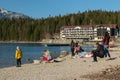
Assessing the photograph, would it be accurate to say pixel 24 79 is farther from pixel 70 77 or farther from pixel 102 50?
pixel 102 50

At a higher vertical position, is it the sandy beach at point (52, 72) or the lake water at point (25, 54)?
the sandy beach at point (52, 72)

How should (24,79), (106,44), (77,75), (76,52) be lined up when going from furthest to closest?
(76,52) < (106,44) < (77,75) < (24,79)

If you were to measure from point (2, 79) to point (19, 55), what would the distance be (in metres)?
11.0

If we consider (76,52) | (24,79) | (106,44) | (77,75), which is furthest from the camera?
(76,52)

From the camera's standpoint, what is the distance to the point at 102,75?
1731 cm

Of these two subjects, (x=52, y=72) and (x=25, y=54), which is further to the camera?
(x=25, y=54)

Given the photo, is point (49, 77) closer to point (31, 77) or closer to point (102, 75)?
point (31, 77)

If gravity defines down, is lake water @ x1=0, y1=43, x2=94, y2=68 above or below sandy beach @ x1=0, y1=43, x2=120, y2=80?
below

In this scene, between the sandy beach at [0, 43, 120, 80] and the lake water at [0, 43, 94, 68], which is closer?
the sandy beach at [0, 43, 120, 80]

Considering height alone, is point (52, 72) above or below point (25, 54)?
above

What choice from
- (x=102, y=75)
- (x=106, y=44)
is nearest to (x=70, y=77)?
(x=102, y=75)

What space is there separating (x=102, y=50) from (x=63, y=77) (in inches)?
415

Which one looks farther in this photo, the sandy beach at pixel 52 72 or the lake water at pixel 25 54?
the lake water at pixel 25 54

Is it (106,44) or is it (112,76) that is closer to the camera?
(112,76)
